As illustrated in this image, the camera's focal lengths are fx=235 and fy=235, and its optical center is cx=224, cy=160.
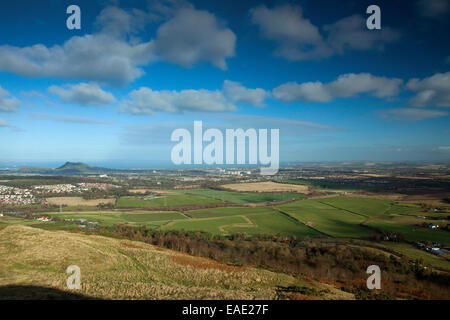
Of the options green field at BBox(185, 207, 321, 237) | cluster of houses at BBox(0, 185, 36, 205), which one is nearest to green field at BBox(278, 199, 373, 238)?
green field at BBox(185, 207, 321, 237)

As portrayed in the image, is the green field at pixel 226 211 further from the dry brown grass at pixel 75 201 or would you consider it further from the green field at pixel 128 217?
the dry brown grass at pixel 75 201

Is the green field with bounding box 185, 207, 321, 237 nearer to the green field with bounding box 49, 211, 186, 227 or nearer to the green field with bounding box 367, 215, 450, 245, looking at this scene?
the green field with bounding box 49, 211, 186, 227

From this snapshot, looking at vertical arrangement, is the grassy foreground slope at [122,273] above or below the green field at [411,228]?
above

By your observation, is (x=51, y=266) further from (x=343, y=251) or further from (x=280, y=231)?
(x=280, y=231)

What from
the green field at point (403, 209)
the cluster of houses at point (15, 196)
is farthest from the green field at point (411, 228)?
the cluster of houses at point (15, 196)

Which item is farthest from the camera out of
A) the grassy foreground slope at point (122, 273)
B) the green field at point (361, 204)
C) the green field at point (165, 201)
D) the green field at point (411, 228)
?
the green field at point (165, 201)
